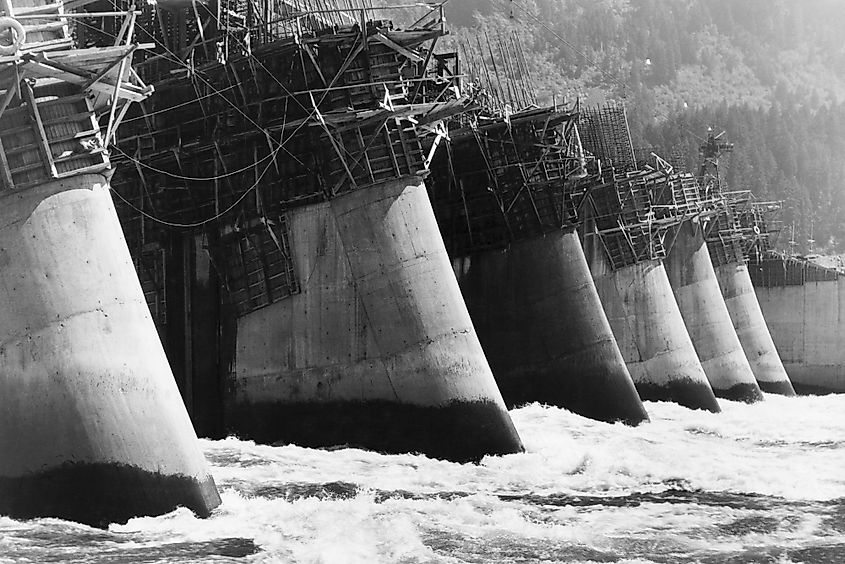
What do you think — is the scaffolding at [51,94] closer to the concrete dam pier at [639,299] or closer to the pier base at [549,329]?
the pier base at [549,329]

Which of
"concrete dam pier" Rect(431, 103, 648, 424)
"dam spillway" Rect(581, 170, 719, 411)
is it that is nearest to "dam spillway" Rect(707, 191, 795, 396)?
"dam spillway" Rect(581, 170, 719, 411)

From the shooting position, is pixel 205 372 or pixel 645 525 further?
pixel 205 372

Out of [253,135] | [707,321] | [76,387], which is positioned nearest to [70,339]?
[76,387]

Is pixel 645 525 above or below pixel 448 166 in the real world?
below

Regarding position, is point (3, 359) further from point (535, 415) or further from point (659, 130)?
point (659, 130)

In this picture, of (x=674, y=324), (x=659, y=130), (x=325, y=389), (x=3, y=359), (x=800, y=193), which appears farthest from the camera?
(x=659, y=130)

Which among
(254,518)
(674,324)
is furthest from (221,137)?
(674,324)

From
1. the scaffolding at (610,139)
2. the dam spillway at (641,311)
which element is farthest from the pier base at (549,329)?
the scaffolding at (610,139)
